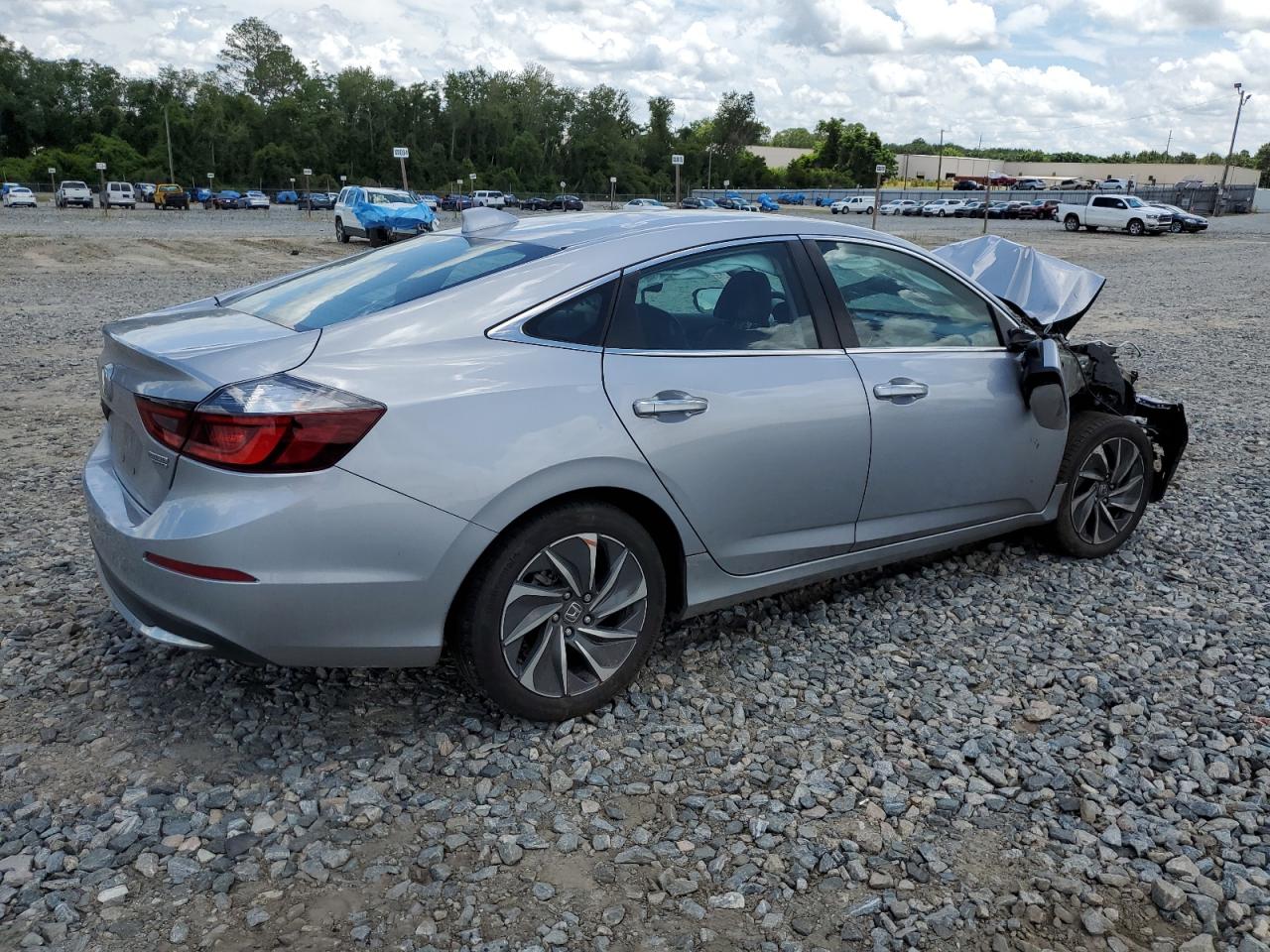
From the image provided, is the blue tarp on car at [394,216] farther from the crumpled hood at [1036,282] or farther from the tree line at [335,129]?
the tree line at [335,129]

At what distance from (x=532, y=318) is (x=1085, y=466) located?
9.49 ft

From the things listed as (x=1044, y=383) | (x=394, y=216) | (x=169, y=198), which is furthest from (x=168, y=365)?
(x=169, y=198)

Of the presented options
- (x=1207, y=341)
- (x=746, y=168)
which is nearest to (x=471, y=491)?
(x=1207, y=341)

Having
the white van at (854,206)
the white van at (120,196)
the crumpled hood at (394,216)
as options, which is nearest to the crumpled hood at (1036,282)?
the crumpled hood at (394,216)

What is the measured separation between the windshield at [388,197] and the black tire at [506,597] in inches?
1019

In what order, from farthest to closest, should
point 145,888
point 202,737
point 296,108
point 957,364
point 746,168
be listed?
point 746,168, point 296,108, point 957,364, point 202,737, point 145,888

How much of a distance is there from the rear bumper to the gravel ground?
47 centimetres

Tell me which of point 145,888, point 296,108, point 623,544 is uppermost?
point 296,108

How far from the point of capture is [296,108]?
373 ft

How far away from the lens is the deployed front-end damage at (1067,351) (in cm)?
445

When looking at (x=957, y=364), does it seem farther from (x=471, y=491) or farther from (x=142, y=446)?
(x=142, y=446)

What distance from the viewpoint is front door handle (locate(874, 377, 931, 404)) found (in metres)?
3.82

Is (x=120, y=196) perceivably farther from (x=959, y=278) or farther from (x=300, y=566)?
(x=300, y=566)

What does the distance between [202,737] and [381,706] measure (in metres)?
0.56
